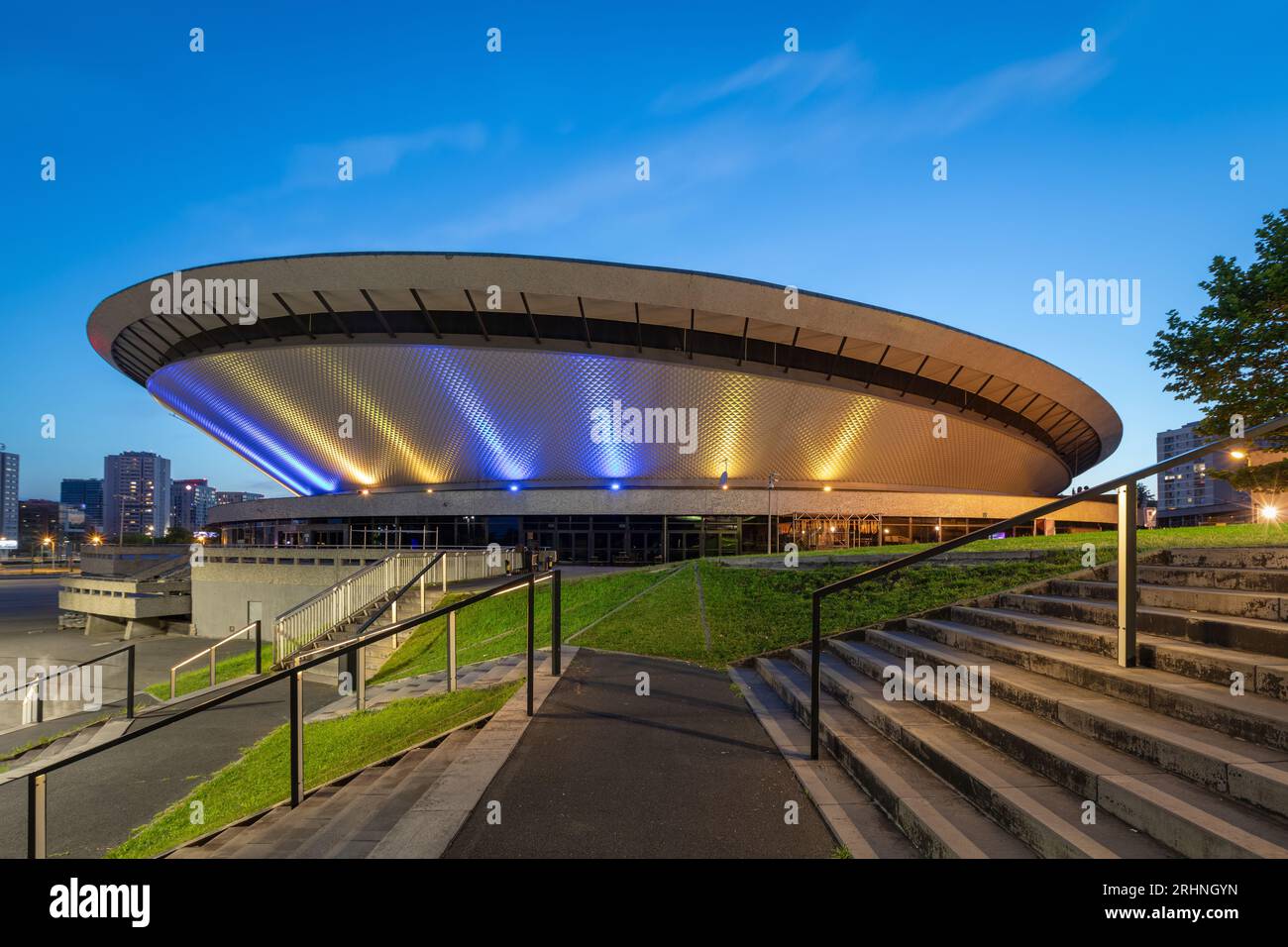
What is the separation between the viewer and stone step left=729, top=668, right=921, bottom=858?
371 cm

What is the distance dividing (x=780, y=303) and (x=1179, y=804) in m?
31.1

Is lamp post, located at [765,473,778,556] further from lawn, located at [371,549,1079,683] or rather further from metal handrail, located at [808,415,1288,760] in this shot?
metal handrail, located at [808,415,1288,760]

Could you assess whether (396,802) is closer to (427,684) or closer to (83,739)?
(427,684)

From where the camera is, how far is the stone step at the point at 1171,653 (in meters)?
3.86

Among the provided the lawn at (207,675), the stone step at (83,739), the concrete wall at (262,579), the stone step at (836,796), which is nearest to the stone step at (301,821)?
the stone step at (836,796)

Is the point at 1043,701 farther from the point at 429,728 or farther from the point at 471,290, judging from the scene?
the point at 471,290

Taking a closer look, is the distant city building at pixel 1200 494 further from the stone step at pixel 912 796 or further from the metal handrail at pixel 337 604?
the metal handrail at pixel 337 604

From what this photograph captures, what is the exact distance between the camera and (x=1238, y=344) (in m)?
17.5

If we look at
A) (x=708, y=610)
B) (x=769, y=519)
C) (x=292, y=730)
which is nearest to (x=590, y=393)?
(x=769, y=519)

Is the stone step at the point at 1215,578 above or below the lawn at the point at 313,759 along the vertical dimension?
above

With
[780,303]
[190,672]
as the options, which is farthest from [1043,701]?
[780,303]

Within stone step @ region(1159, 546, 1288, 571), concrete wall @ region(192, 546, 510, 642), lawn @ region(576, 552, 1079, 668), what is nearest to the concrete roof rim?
concrete wall @ region(192, 546, 510, 642)

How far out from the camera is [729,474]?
3747 cm

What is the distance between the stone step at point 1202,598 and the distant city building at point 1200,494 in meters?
Result: 0.97
